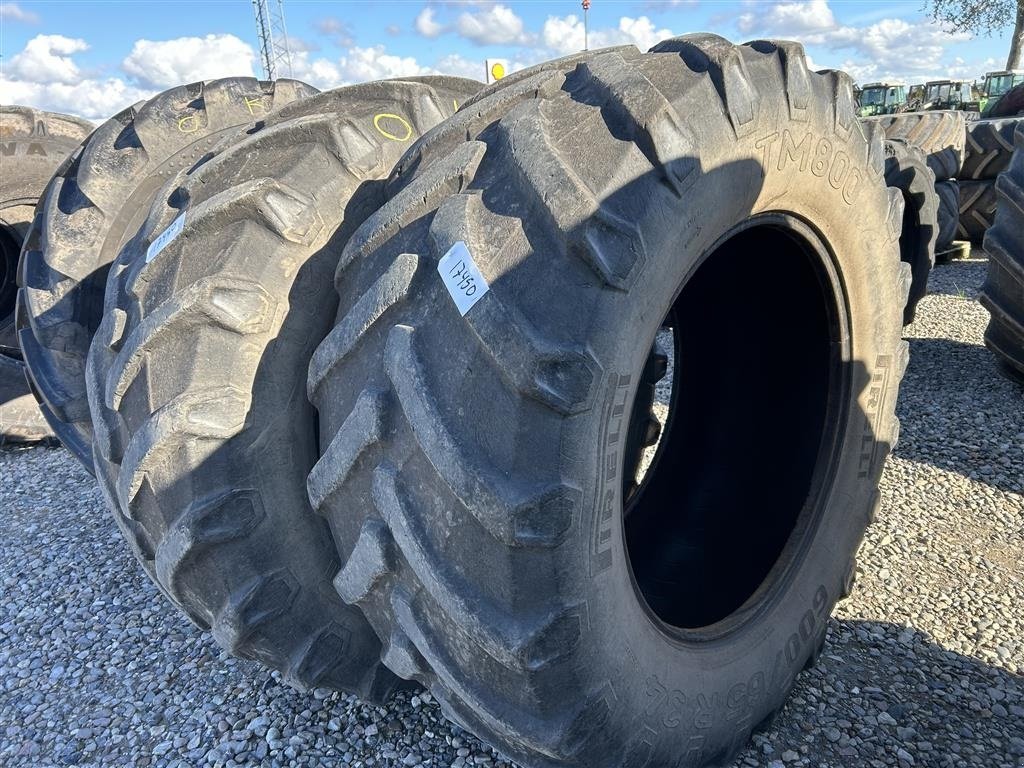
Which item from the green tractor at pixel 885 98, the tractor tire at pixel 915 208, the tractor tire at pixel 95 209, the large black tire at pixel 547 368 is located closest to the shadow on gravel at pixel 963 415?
the tractor tire at pixel 915 208

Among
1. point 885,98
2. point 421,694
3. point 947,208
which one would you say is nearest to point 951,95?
point 885,98

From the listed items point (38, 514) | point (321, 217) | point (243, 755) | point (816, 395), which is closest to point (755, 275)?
point (816, 395)

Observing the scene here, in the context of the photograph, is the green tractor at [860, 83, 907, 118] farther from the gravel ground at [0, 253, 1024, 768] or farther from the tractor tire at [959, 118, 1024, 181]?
the gravel ground at [0, 253, 1024, 768]

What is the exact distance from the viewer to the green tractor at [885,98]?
17.8 meters

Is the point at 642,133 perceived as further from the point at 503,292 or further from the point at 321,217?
the point at 321,217

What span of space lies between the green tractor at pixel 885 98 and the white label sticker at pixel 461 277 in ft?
63.2

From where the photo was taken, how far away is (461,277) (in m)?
1.30

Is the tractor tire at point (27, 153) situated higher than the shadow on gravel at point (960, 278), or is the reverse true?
the tractor tire at point (27, 153)

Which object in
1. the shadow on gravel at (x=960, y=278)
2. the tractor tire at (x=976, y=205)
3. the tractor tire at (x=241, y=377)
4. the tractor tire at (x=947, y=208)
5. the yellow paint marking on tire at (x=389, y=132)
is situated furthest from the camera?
the tractor tire at (x=976, y=205)

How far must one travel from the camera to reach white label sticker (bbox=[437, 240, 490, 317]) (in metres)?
1.28

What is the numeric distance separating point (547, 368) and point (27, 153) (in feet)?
15.5

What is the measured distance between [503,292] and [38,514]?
3439 mm

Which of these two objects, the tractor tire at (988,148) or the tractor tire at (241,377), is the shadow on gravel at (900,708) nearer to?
the tractor tire at (241,377)

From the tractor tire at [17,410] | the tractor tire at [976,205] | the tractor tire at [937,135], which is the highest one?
the tractor tire at [937,135]
